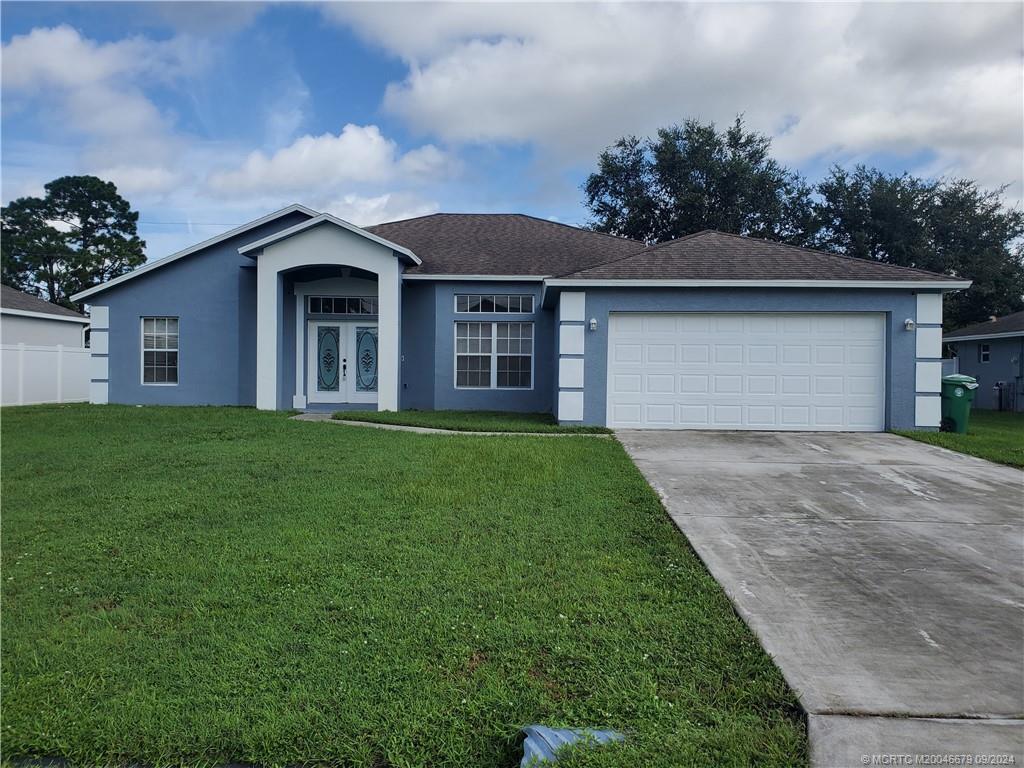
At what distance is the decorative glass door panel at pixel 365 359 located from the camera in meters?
15.7

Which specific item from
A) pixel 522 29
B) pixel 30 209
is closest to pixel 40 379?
pixel 522 29

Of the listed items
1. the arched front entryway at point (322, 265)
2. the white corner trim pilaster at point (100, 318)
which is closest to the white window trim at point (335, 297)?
the arched front entryway at point (322, 265)

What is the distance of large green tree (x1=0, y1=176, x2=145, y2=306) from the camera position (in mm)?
38156

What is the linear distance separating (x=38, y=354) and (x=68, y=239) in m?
27.3

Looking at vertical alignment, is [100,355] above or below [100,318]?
below

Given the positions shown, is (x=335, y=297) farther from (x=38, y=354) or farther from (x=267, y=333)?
(x=38, y=354)

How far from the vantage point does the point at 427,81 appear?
1466 cm

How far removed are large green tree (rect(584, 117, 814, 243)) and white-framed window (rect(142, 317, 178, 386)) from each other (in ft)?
74.0

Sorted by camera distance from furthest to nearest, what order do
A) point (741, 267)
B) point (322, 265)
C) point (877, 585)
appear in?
point (322, 265) → point (741, 267) → point (877, 585)

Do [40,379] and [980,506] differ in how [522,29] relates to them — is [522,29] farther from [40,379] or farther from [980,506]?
[40,379]

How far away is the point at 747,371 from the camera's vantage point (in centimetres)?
1202

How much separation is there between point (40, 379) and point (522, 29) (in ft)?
56.7

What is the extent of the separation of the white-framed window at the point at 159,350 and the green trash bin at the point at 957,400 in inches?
678

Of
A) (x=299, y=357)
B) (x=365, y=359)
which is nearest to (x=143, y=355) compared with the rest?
(x=299, y=357)
